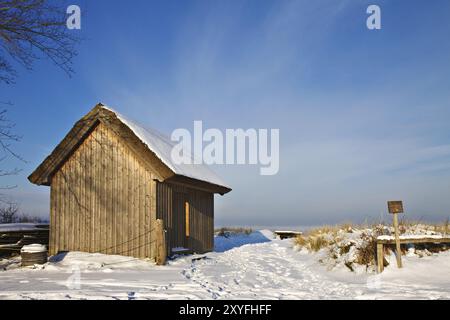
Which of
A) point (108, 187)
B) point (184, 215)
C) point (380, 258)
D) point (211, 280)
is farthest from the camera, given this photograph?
point (184, 215)

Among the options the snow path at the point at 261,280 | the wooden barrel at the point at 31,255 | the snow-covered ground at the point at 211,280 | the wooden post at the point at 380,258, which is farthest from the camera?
the wooden barrel at the point at 31,255

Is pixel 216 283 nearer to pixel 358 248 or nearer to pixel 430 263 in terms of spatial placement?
pixel 358 248

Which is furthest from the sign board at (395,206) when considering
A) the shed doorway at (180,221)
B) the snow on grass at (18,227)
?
the snow on grass at (18,227)

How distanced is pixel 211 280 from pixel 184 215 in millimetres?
6252

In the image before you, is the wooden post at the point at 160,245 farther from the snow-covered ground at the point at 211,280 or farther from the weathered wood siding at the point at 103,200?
the weathered wood siding at the point at 103,200

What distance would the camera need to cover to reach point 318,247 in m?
16.1

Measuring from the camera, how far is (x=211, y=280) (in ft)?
31.3

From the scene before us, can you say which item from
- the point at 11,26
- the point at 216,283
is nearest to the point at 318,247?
the point at 216,283

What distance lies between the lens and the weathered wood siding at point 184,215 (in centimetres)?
1351

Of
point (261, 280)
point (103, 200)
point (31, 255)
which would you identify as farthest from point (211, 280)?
point (31, 255)

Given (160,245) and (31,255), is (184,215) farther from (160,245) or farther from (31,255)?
(31,255)

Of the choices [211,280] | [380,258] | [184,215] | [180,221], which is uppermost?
[184,215]

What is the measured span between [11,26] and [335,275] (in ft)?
36.3

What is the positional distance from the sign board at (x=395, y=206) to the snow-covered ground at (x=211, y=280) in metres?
1.38
